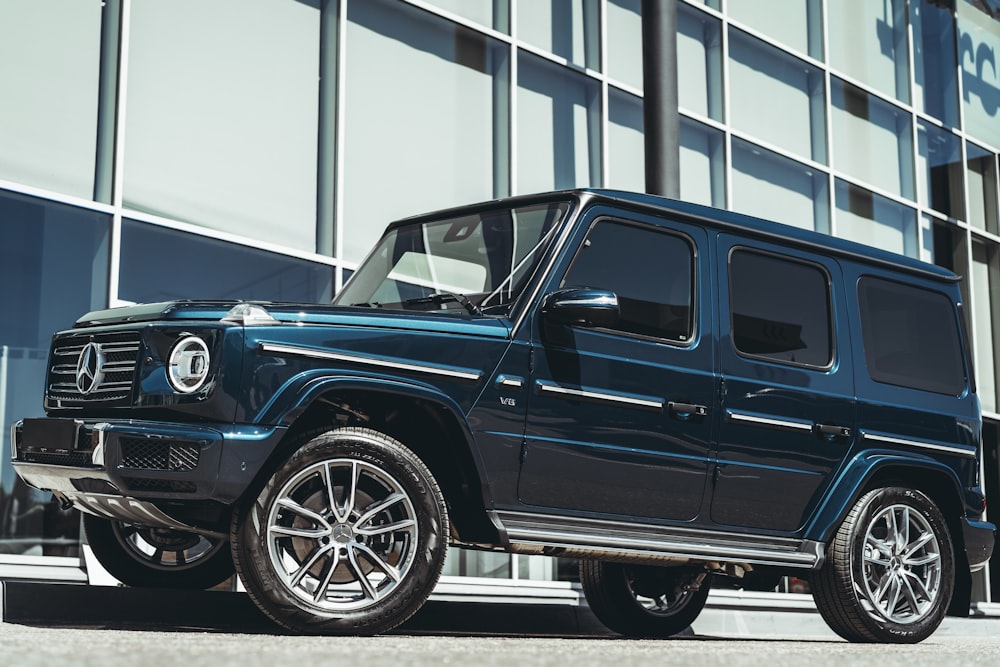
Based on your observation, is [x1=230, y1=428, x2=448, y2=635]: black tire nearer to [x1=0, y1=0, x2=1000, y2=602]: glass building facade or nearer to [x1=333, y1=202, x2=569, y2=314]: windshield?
[x1=333, y1=202, x2=569, y2=314]: windshield

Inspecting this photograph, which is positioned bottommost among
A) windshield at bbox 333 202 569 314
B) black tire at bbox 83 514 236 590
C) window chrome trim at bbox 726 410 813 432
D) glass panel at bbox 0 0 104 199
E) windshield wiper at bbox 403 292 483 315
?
black tire at bbox 83 514 236 590

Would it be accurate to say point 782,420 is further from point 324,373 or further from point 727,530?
point 324,373

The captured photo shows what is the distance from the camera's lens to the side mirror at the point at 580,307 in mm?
5520

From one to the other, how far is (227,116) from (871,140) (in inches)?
407

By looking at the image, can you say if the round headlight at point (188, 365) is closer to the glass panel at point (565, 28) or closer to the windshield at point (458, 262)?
the windshield at point (458, 262)

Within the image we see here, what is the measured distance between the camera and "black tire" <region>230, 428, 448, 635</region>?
4828 mm

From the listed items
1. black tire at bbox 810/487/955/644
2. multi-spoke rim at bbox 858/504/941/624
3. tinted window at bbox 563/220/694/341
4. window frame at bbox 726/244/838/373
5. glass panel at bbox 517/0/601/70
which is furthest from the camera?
glass panel at bbox 517/0/601/70

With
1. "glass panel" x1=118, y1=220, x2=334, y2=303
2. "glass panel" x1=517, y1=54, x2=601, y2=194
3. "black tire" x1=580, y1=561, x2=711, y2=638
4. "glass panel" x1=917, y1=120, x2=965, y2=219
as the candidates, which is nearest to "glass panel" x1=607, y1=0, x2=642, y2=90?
"glass panel" x1=517, y1=54, x2=601, y2=194

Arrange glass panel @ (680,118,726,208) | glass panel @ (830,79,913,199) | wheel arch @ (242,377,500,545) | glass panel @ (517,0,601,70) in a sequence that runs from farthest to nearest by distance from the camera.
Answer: glass panel @ (830,79,913,199), glass panel @ (680,118,726,208), glass panel @ (517,0,601,70), wheel arch @ (242,377,500,545)

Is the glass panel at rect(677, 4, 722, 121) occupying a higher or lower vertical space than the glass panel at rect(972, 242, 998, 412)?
higher

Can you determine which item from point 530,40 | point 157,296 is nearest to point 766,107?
point 530,40

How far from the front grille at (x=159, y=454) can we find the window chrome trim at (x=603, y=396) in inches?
62.6

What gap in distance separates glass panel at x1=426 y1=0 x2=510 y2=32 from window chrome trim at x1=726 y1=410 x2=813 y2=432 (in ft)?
21.2

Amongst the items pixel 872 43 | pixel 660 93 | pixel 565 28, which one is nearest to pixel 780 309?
pixel 660 93
